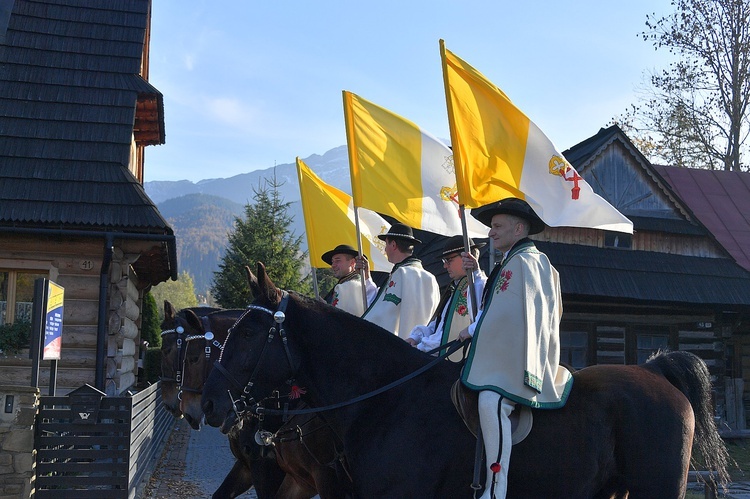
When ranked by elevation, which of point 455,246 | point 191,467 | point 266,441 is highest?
point 455,246

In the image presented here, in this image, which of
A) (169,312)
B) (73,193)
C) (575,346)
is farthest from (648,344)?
(169,312)

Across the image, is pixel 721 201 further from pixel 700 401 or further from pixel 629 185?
pixel 700 401

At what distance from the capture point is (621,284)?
57.6ft

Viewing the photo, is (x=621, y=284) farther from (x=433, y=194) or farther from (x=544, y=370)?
(x=544, y=370)

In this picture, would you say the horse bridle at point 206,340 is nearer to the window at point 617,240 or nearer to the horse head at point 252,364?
the horse head at point 252,364

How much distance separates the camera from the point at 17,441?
7.56m

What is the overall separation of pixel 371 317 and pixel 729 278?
1497cm

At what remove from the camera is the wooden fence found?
772cm

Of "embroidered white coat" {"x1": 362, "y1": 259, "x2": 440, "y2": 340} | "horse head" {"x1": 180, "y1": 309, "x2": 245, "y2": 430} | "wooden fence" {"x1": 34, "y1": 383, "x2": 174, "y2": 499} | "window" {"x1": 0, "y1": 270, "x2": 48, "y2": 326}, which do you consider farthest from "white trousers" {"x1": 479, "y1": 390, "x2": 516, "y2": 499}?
"window" {"x1": 0, "y1": 270, "x2": 48, "y2": 326}

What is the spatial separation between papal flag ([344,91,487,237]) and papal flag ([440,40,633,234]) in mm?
1592

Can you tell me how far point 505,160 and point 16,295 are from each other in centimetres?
848

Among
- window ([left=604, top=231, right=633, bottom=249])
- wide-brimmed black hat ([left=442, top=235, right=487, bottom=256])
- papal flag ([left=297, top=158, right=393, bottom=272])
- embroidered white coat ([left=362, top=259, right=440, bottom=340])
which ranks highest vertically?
window ([left=604, top=231, right=633, bottom=249])

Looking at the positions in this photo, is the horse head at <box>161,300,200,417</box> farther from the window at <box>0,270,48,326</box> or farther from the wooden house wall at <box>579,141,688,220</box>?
the wooden house wall at <box>579,141,688,220</box>

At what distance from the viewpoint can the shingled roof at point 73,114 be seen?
11.7 metres
